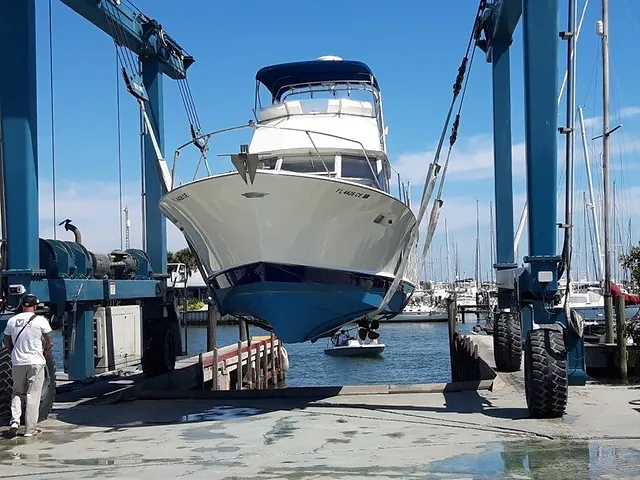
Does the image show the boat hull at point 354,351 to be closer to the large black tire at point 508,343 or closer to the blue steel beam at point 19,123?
the large black tire at point 508,343

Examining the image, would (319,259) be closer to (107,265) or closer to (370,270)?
(370,270)

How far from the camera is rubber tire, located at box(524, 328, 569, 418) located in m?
8.78

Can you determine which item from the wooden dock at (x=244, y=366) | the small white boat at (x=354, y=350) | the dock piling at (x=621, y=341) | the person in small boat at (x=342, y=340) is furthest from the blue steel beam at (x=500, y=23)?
the person in small boat at (x=342, y=340)

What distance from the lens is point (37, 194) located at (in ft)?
34.0

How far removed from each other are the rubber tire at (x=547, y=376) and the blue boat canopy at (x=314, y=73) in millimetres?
7839

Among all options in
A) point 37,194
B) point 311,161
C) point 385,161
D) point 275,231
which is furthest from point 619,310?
point 37,194

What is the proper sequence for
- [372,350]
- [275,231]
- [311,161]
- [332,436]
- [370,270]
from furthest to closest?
1. [372,350]
2. [311,161]
3. [370,270]
4. [275,231]
5. [332,436]

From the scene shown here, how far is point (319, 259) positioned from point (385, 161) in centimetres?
362

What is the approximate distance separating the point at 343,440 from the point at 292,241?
2.97m

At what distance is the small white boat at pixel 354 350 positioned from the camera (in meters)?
32.6

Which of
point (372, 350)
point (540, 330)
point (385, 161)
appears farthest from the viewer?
point (372, 350)

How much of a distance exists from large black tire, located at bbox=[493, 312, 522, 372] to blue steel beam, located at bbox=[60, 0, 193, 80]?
858 cm

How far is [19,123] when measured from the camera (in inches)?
405

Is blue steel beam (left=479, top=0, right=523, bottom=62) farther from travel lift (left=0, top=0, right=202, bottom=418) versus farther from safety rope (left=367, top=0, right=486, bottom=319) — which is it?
travel lift (left=0, top=0, right=202, bottom=418)
